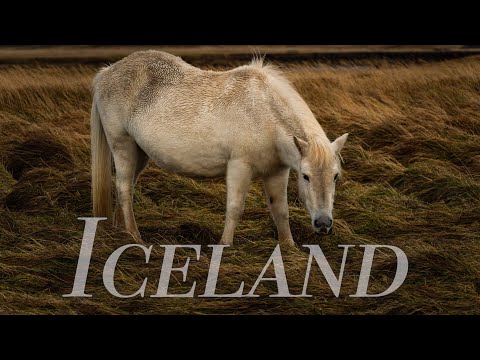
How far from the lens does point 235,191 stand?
597 cm

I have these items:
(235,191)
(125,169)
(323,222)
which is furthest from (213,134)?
(323,222)

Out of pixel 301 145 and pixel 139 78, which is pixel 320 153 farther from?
pixel 139 78

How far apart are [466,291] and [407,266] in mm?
461

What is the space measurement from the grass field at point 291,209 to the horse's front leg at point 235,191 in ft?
0.60

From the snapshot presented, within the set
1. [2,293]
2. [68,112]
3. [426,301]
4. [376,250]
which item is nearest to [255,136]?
[376,250]

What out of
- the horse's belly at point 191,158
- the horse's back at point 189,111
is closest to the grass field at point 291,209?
the horse's belly at point 191,158

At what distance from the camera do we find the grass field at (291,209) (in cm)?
502

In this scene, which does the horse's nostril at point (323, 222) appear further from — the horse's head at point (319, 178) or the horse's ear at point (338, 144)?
the horse's ear at point (338, 144)

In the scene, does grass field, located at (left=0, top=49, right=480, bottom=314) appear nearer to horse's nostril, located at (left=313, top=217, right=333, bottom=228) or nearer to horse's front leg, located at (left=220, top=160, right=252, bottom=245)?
horse's front leg, located at (left=220, top=160, right=252, bottom=245)

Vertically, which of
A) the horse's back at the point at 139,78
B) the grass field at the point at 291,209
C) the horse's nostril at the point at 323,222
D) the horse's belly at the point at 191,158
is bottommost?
the grass field at the point at 291,209

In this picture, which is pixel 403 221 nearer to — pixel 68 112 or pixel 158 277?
pixel 158 277

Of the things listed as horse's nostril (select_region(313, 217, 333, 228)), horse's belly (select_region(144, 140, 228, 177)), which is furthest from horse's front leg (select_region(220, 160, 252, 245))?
horse's nostril (select_region(313, 217, 333, 228))

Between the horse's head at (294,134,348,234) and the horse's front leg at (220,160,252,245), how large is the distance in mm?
601

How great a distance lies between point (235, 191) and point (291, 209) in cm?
95
